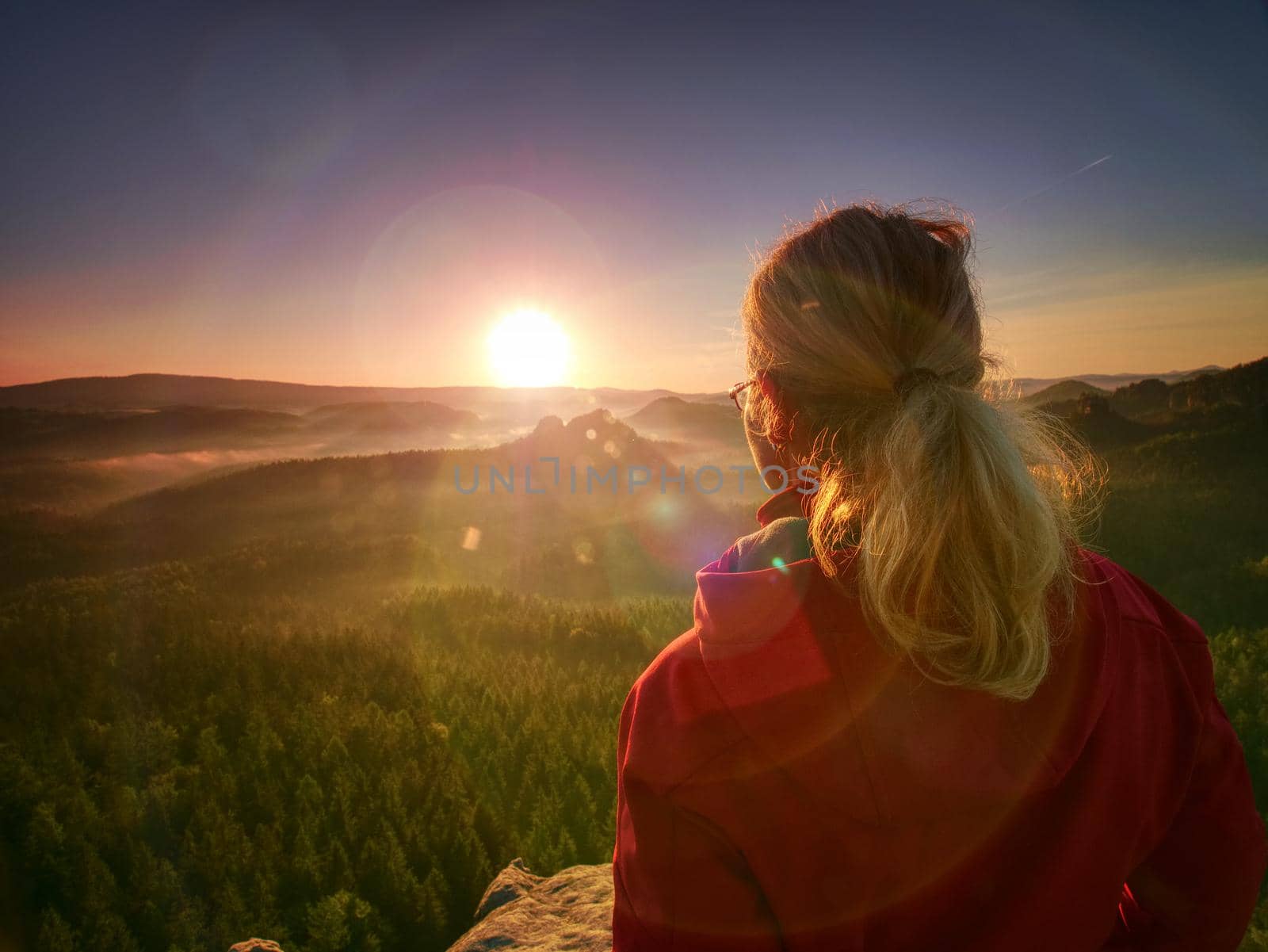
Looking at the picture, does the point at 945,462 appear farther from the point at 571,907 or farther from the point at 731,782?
the point at 571,907

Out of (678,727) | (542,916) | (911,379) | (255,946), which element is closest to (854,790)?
(678,727)

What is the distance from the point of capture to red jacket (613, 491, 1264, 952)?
3.80 ft

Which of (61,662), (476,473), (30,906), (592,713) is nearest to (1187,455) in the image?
(592,713)

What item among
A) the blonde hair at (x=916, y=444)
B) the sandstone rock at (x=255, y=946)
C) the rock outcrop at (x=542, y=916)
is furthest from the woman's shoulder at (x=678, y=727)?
the sandstone rock at (x=255, y=946)

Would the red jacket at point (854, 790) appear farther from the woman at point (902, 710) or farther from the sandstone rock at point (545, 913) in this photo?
the sandstone rock at point (545, 913)

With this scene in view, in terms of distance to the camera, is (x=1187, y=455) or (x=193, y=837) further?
(x=1187, y=455)

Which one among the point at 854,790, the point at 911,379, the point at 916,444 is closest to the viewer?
the point at 854,790

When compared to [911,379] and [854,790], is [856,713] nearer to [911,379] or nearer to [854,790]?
[854,790]

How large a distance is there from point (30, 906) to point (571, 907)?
391 cm

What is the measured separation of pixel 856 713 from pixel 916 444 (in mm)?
599

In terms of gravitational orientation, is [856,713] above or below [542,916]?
above

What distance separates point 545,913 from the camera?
372cm

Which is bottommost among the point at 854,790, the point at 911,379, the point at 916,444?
the point at 854,790

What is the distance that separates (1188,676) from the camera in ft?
4.96
